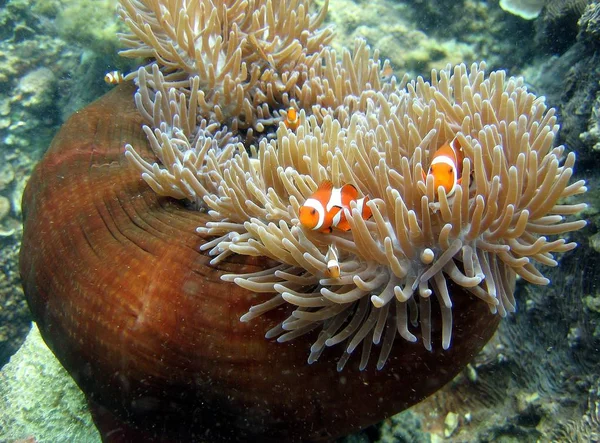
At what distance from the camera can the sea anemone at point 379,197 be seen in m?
1.45

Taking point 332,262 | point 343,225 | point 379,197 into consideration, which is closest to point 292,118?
point 379,197

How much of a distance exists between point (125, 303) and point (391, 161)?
3.85 feet

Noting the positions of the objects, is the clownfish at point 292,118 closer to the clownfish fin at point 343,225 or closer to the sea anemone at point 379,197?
the sea anemone at point 379,197

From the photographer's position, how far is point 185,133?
95.6 inches

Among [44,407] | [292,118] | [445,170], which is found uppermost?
[445,170]

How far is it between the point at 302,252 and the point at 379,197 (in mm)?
371

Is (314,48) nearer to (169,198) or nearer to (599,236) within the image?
(169,198)

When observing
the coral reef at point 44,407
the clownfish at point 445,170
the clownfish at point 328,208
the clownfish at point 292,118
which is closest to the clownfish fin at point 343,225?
the clownfish at point 328,208

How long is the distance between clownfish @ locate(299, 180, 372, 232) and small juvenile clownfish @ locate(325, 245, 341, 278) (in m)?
0.08

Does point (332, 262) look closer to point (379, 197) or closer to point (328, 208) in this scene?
point (328, 208)

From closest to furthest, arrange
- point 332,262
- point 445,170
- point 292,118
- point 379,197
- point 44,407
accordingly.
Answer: point 332,262, point 445,170, point 379,197, point 292,118, point 44,407

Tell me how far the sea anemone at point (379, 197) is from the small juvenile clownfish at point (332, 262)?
0.09 feet

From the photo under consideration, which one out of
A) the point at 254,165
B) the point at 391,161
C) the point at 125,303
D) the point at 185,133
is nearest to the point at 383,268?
the point at 391,161

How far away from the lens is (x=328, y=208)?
1451 millimetres
